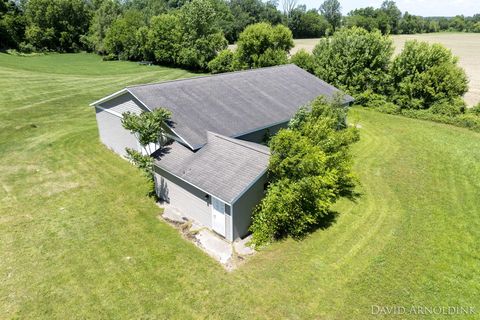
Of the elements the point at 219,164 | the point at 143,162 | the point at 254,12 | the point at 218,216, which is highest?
the point at 254,12

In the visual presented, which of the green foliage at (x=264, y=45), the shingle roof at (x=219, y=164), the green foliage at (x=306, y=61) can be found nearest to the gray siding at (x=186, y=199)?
the shingle roof at (x=219, y=164)

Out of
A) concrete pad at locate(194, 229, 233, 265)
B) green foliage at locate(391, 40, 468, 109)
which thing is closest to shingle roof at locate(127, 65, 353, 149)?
concrete pad at locate(194, 229, 233, 265)

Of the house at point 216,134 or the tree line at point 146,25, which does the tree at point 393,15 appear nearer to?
the tree line at point 146,25

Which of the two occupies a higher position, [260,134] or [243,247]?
[260,134]

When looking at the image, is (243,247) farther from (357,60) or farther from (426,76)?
(357,60)

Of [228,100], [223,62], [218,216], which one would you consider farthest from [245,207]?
[223,62]

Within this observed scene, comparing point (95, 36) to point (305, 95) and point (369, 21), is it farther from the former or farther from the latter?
point (369, 21)
